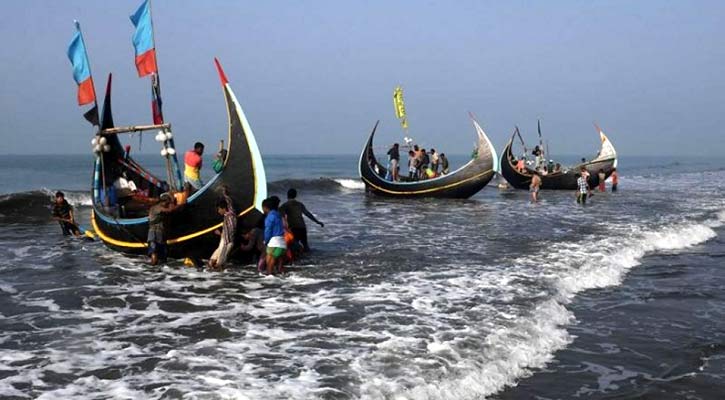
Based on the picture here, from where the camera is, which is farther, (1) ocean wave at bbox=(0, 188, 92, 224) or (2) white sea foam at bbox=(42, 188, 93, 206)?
(2) white sea foam at bbox=(42, 188, 93, 206)

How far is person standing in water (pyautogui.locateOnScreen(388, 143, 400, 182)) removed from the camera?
1047 inches

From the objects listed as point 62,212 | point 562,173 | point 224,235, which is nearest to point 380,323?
point 224,235

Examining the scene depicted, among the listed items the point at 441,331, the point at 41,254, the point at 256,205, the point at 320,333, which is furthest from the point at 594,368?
the point at 41,254

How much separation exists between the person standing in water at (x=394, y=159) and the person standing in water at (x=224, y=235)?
54.0 feet

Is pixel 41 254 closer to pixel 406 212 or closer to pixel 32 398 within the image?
pixel 32 398

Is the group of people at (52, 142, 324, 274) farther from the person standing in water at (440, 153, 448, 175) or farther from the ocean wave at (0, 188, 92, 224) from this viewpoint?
the person standing in water at (440, 153, 448, 175)

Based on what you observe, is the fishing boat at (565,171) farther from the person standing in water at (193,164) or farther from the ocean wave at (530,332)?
the person standing in water at (193,164)

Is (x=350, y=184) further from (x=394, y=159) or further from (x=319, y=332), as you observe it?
(x=319, y=332)

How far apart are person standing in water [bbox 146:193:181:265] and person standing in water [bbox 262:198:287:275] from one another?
179 centimetres

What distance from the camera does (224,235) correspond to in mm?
10422

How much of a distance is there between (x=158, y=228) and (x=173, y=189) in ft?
3.54

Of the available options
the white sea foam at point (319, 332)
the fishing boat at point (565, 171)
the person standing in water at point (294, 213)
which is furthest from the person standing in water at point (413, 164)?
the white sea foam at point (319, 332)

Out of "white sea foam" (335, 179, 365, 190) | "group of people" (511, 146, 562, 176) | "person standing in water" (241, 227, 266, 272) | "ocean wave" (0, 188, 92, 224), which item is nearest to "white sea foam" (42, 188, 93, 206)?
"ocean wave" (0, 188, 92, 224)

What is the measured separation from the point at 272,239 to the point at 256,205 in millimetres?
787
